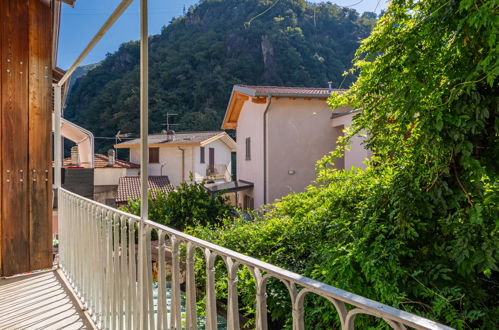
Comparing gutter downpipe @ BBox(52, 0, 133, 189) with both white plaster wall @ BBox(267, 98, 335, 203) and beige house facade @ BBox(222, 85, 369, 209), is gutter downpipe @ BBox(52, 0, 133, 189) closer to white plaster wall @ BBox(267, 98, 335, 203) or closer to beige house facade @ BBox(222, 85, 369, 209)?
beige house facade @ BBox(222, 85, 369, 209)

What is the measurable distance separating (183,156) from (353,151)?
11170mm

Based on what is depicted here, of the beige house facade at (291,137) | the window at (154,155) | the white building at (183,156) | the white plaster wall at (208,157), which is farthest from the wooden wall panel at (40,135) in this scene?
the window at (154,155)

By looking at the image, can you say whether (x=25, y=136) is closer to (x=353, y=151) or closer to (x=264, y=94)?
(x=353, y=151)

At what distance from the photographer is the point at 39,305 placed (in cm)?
228

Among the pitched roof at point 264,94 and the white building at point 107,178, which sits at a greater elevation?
the pitched roof at point 264,94

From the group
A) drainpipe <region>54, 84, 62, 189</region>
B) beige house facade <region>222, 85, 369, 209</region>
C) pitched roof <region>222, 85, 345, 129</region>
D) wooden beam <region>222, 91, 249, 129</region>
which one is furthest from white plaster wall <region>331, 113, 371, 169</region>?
drainpipe <region>54, 84, 62, 189</region>

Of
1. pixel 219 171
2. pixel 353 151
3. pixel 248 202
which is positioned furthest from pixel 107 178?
pixel 353 151

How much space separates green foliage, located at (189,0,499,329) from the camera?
179cm

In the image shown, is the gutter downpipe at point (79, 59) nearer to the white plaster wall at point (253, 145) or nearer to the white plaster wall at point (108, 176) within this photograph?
the white plaster wall at point (253, 145)

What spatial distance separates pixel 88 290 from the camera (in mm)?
2164

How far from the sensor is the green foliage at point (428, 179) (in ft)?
5.89

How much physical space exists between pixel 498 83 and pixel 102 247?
7.49 feet

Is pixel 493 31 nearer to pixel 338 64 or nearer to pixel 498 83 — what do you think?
pixel 498 83

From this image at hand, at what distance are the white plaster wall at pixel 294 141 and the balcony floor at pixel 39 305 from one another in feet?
23.9
